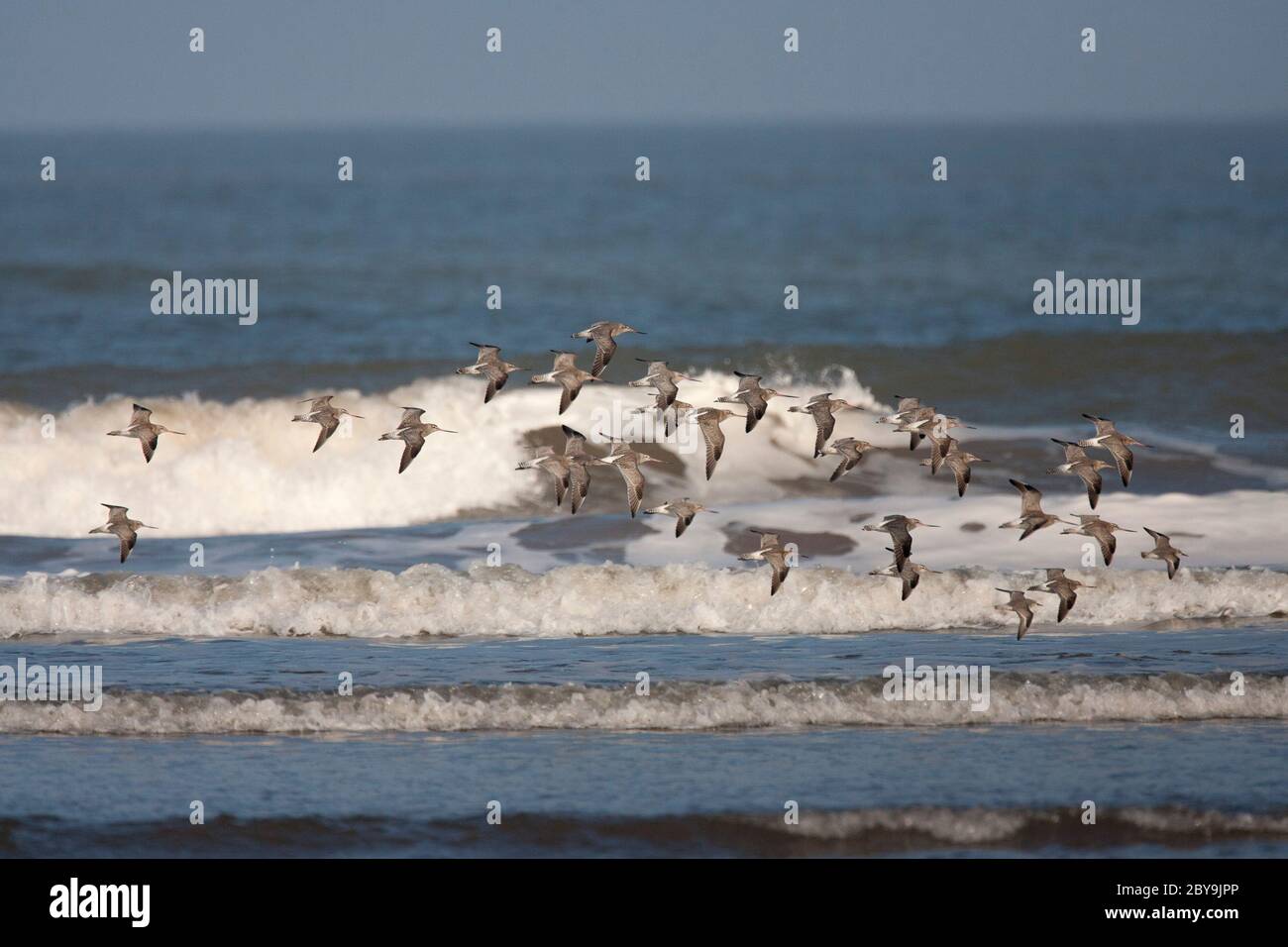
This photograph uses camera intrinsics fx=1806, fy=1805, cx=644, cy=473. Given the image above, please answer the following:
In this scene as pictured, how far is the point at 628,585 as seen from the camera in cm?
1780

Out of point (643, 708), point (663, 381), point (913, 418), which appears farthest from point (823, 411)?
point (643, 708)

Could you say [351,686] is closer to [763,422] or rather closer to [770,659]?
[770,659]

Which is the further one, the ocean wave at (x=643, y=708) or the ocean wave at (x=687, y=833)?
the ocean wave at (x=643, y=708)

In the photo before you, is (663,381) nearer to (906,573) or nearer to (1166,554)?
(906,573)

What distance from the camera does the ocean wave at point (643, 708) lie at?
543 inches

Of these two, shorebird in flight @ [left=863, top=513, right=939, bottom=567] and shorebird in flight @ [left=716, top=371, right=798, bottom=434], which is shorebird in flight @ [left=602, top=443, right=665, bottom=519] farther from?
shorebird in flight @ [left=863, top=513, right=939, bottom=567]

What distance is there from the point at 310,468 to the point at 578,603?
8176 millimetres

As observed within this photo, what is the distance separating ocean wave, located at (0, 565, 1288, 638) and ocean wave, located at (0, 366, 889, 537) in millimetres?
5114

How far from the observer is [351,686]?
14477mm

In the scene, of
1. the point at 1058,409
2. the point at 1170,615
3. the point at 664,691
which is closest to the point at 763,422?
the point at 1058,409

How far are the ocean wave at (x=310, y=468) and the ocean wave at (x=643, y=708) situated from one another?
882 cm

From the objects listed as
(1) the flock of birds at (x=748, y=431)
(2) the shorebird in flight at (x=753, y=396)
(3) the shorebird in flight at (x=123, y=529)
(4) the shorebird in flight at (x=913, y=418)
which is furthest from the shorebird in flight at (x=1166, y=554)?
(3) the shorebird in flight at (x=123, y=529)

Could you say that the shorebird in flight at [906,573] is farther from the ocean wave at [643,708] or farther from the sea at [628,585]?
the ocean wave at [643,708]
